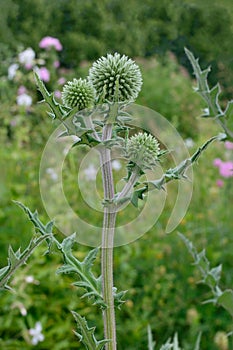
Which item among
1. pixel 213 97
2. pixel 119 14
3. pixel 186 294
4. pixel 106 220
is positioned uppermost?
pixel 119 14

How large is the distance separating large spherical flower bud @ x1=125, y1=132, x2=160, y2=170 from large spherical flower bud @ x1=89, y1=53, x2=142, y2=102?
5 centimetres

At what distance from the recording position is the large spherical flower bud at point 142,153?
0.69 metres

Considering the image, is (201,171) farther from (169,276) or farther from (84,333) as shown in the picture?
(84,333)

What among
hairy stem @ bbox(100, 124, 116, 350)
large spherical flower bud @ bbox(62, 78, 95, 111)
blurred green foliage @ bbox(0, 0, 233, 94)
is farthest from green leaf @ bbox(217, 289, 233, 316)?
blurred green foliage @ bbox(0, 0, 233, 94)

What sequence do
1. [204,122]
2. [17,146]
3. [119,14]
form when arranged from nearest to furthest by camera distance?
[17,146]
[204,122]
[119,14]

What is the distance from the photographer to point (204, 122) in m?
4.47

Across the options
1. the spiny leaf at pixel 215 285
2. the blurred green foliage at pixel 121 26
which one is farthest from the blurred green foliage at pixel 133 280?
the blurred green foliage at pixel 121 26

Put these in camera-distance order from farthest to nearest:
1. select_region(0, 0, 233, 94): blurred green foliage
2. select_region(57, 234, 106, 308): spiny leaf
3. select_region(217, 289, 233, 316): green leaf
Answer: select_region(0, 0, 233, 94): blurred green foliage < select_region(217, 289, 233, 316): green leaf < select_region(57, 234, 106, 308): spiny leaf

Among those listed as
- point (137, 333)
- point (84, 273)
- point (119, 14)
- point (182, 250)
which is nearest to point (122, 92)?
point (84, 273)

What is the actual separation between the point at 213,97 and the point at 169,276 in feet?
5.33

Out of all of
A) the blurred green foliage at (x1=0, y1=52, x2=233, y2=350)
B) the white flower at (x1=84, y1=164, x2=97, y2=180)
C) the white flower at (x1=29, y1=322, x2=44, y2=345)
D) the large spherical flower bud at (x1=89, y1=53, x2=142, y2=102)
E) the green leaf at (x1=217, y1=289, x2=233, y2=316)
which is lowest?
the green leaf at (x1=217, y1=289, x2=233, y2=316)

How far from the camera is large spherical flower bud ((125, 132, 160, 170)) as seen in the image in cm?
69

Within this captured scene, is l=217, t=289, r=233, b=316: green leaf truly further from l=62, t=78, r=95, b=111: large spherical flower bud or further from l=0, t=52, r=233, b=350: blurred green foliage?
l=0, t=52, r=233, b=350: blurred green foliage

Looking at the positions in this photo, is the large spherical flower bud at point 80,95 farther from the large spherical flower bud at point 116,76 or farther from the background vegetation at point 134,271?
the background vegetation at point 134,271
